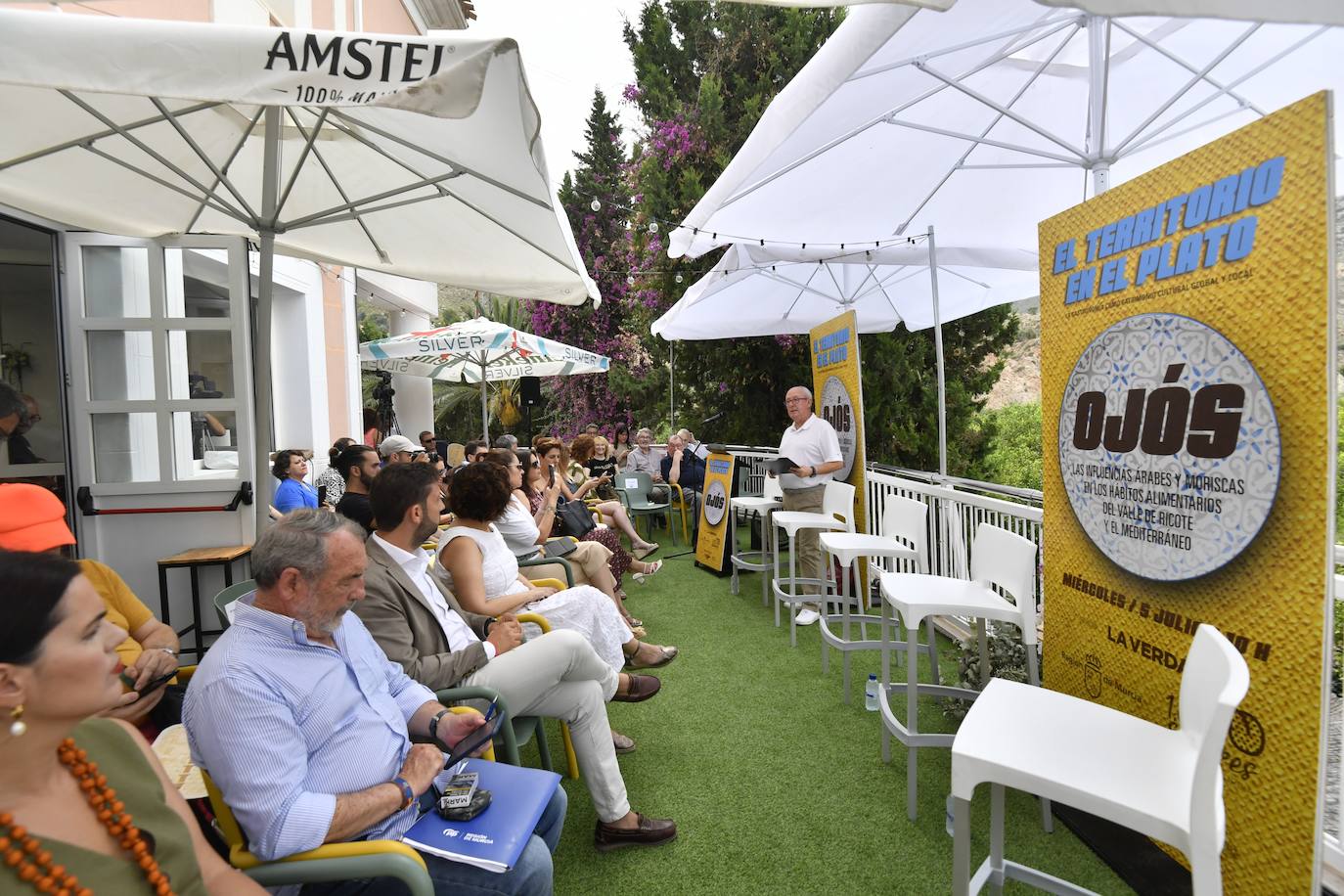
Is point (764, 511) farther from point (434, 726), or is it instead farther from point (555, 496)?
point (434, 726)

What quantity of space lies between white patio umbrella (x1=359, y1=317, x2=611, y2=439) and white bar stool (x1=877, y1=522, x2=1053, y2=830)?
6.37 m

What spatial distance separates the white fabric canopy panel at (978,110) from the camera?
301 centimetres

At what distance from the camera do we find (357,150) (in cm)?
344

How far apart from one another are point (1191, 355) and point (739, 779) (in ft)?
7.52

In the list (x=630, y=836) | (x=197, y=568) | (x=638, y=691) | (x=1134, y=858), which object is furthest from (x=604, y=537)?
(x=1134, y=858)

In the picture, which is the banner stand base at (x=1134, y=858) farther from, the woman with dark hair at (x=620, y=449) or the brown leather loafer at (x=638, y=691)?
the woman with dark hair at (x=620, y=449)

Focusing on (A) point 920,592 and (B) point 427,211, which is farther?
(B) point 427,211

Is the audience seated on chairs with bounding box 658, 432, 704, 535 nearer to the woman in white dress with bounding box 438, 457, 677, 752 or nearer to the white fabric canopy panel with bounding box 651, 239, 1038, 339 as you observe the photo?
the white fabric canopy panel with bounding box 651, 239, 1038, 339

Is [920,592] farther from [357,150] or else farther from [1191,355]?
[357,150]

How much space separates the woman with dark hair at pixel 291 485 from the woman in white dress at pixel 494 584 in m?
2.03

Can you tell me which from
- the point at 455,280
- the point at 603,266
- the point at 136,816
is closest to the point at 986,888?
the point at 136,816

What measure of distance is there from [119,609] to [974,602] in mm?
3146

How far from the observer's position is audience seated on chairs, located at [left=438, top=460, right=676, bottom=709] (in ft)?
10.3

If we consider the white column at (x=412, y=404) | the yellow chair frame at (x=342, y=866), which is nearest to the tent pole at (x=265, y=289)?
the yellow chair frame at (x=342, y=866)
